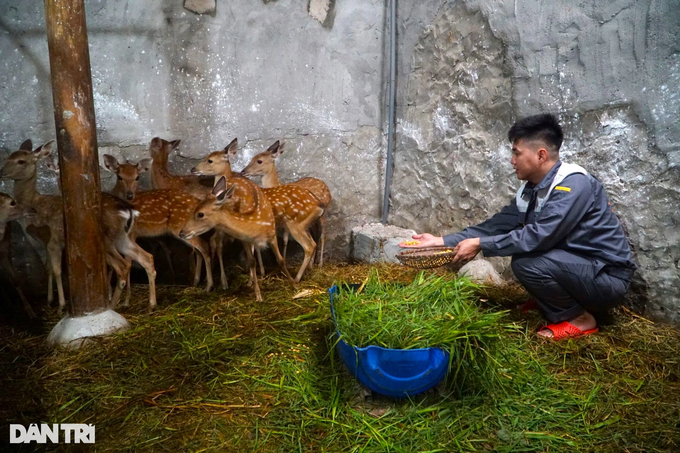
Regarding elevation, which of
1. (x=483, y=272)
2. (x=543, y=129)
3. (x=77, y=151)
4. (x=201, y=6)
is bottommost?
(x=483, y=272)

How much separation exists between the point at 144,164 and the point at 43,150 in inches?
33.5

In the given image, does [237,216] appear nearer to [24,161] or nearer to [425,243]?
[425,243]

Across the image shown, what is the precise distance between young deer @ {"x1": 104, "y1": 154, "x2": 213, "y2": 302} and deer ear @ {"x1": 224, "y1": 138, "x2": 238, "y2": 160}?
0.57 metres

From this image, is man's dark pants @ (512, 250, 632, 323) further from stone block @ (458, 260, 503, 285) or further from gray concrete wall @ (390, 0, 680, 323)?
stone block @ (458, 260, 503, 285)

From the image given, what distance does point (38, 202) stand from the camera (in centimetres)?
462

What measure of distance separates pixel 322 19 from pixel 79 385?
4.24 meters

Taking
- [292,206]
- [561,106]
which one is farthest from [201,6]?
[561,106]

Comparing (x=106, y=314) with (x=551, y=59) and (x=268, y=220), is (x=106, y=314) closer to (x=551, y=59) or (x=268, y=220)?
(x=268, y=220)

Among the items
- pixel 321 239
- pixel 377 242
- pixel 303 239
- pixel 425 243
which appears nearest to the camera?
pixel 425 243

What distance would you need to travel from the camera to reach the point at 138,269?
17.6 feet

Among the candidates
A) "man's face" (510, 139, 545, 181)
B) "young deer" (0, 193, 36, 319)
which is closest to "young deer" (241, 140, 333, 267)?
"young deer" (0, 193, 36, 319)

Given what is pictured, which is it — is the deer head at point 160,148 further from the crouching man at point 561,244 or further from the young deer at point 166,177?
the crouching man at point 561,244

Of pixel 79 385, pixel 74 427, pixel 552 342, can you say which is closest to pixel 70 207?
pixel 79 385

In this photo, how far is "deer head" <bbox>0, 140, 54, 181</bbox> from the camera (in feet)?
14.8
